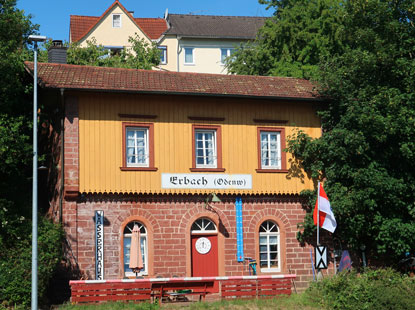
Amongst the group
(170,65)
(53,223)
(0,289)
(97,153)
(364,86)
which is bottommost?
(0,289)

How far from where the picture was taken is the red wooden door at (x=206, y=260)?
82.4 ft

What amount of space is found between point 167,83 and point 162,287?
7823mm

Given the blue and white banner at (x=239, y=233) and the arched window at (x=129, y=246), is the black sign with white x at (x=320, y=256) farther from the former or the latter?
the arched window at (x=129, y=246)

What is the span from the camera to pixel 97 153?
24359mm

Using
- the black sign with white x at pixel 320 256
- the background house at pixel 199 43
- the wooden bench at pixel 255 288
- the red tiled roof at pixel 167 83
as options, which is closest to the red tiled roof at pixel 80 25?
the background house at pixel 199 43

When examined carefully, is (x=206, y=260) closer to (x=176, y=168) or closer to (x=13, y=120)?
(x=176, y=168)

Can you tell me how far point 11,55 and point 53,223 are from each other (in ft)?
17.8

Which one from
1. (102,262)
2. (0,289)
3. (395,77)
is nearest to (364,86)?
(395,77)

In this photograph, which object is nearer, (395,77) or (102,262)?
(102,262)

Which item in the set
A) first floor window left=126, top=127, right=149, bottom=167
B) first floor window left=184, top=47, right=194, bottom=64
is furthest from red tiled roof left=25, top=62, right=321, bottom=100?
first floor window left=184, top=47, right=194, bottom=64

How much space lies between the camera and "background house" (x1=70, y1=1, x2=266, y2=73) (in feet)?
182

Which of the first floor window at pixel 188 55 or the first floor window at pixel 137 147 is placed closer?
the first floor window at pixel 137 147

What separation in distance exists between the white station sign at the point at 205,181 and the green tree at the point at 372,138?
2.13 metres

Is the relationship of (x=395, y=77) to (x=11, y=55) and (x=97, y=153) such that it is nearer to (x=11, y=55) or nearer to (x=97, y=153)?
(x=97, y=153)
